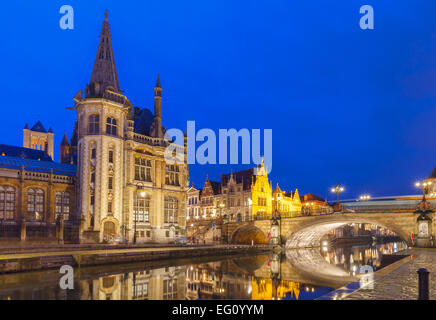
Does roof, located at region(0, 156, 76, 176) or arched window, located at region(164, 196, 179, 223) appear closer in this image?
roof, located at region(0, 156, 76, 176)

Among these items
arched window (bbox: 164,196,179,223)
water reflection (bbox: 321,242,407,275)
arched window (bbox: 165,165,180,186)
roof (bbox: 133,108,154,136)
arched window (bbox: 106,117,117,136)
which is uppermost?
roof (bbox: 133,108,154,136)

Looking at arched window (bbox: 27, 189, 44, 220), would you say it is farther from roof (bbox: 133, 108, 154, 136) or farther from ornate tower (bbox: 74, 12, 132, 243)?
roof (bbox: 133, 108, 154, 136)

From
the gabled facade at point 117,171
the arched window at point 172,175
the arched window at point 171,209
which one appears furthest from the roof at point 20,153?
the arched window at point 171,209

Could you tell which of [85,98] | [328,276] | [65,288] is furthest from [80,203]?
[328,276]

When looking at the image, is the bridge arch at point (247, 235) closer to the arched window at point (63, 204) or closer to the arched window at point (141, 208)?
the arched window at point (141, 208)

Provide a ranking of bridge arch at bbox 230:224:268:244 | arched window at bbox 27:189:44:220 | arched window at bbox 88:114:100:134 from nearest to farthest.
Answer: arched window at bbox 27:189:44:220 → arched window at bbox 88:114:100:134 → bridge arch at bbox 230:224:268:244

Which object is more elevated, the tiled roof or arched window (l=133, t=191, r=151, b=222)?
the tiled roof

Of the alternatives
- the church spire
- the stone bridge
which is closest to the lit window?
the church spire

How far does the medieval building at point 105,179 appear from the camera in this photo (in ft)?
148

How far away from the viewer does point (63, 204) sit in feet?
157

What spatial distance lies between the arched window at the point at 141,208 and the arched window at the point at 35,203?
38.4ft

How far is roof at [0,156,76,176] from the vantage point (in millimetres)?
44713

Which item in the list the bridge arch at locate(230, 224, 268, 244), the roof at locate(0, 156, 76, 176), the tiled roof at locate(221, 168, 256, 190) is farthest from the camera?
the tiled roof at locate(221, 168, 256, 190)
